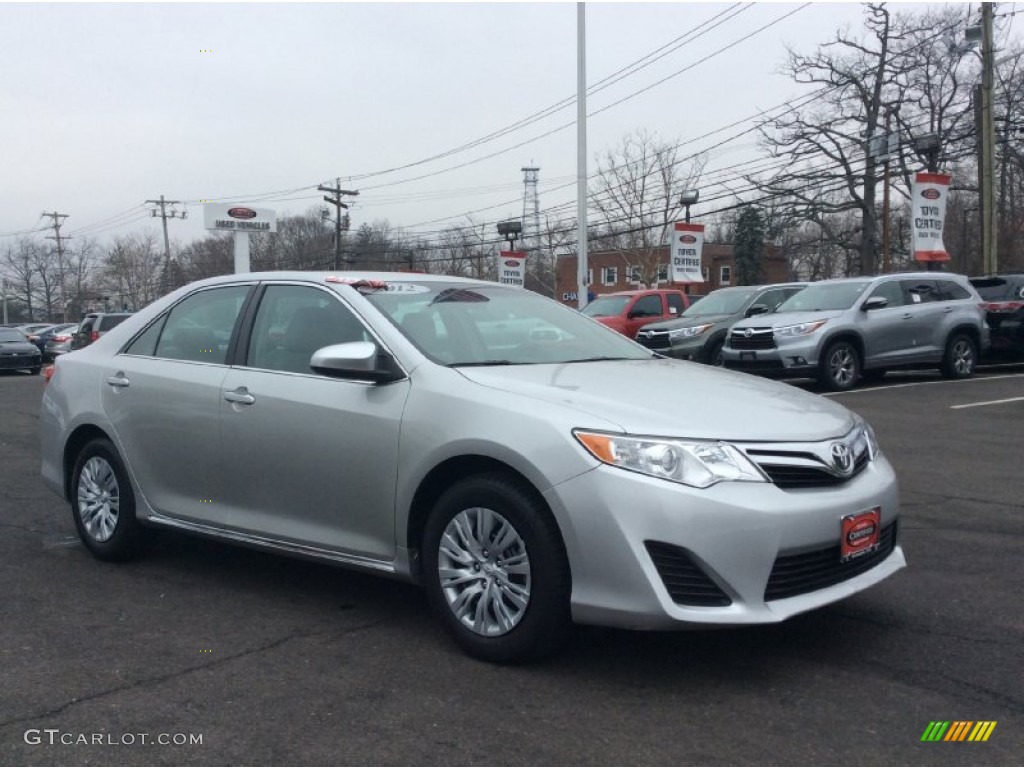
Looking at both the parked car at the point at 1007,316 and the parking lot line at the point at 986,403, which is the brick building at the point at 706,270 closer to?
the parked car at the point at 1007,316

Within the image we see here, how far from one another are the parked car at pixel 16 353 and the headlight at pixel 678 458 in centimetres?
2715

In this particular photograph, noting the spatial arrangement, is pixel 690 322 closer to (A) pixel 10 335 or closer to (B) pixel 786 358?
(B) pixel 786 358

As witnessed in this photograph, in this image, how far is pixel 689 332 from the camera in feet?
58.1

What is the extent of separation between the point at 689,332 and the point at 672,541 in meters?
14.3

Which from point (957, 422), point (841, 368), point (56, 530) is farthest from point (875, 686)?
point (841, 368)

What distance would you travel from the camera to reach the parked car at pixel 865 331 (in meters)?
15.1

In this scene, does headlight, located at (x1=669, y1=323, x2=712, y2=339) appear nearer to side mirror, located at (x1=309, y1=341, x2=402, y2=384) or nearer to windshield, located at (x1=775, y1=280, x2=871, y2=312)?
windshield, located at (x1=775, y1=280, x2=871, y2=312)

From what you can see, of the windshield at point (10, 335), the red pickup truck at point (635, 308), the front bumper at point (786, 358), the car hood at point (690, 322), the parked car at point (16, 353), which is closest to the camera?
the front bumper at point (786, 358)

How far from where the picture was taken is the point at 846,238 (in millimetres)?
47188

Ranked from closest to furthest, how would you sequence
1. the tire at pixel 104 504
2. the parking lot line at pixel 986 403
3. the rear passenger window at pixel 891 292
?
the tire at pixel 104 504, the parking lot line at pixel 986 403, the rear passenger window at pixel 891 292

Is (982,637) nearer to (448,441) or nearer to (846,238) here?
(448,441)

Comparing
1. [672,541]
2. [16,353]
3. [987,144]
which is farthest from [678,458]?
[16,353]

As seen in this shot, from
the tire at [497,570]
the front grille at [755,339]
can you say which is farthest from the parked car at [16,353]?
the tire at [497,570]

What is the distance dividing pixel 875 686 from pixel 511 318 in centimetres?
244
